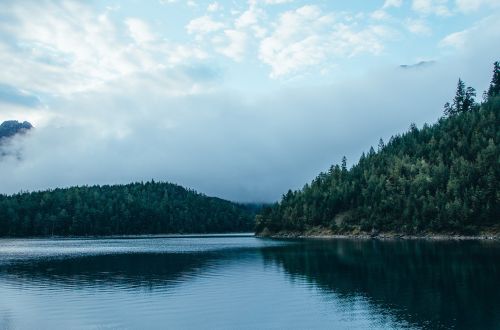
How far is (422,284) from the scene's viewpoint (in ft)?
227

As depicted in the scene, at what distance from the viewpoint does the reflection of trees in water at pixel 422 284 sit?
48188 mm

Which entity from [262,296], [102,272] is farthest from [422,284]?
[102,272]

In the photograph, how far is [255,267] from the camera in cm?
10250

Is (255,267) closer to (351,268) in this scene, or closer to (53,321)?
(351,268)

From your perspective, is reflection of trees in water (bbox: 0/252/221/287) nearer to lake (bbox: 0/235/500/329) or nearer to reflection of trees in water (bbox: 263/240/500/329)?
lake (bbox: 0/235/500/329)

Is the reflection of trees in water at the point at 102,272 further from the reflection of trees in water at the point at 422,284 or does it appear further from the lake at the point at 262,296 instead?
the reflection of trees in water at the point at 422,284

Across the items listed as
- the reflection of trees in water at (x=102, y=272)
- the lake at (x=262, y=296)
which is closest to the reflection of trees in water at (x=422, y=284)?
the lake at (x=262, y=296)

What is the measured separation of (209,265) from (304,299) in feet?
162

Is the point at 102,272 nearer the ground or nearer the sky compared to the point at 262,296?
nearer the sky

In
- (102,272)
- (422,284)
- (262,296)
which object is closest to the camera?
(262,296)

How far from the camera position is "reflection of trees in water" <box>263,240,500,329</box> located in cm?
4819

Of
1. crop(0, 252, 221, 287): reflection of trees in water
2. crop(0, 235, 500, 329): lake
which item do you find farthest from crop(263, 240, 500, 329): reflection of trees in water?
crop(0, 252, 221, 287): reflection of trees in water

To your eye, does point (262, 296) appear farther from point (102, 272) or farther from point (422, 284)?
point (102, 272)

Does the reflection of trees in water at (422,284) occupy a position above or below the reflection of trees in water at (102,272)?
above
